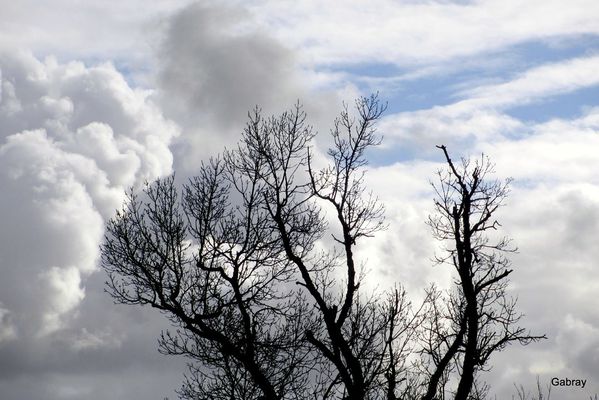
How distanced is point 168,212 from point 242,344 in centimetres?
433

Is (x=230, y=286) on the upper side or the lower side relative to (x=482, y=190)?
lower

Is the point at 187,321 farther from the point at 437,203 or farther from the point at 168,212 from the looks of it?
the point at 437,203

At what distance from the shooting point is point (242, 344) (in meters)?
19.1

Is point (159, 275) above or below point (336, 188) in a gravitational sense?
below

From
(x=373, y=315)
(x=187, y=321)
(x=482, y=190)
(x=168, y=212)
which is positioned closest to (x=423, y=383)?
(x=373, y=315)

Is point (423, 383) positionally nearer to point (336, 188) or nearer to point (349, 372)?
point (349, 372)

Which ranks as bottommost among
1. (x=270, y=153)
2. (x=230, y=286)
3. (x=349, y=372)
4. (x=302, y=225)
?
(x=349, y=372)

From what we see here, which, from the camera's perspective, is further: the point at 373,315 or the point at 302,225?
the point at 373,315

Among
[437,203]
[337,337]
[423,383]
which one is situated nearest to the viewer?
[337,337]

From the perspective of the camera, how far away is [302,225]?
2005 cm

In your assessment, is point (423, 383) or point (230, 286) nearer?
point (230, 286)

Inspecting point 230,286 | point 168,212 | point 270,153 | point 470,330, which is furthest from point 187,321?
point 470,330

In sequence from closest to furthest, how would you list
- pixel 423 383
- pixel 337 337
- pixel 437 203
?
1. pixel 337 337
2. pixel 437 203
3. pixel 423 383

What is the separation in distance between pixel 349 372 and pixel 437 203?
16.5ft
